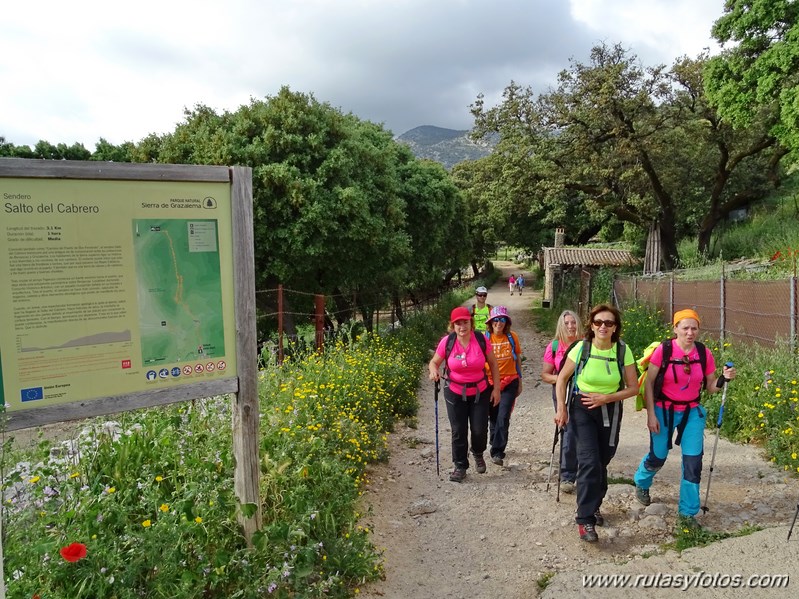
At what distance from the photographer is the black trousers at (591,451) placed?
455 cm

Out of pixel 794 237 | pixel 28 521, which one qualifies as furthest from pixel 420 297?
pixel 28 521

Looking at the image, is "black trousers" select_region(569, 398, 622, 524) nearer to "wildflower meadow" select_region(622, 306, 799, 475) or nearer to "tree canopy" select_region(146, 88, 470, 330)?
"wildflower meadow" select_region(622, 306, 799, 475)

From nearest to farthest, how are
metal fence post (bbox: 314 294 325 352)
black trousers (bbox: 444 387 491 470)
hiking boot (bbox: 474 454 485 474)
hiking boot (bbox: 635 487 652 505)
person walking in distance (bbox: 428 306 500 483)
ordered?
hiking boot (bbox: 635 487 652 505)
person walking in distance (bbox: 428 306 500 483)
black trousers (bbox: 444 387 491 470)
hiking boot (bbox: 474 454 485 474)
metal fence post (bbox: 314 294 325 352)

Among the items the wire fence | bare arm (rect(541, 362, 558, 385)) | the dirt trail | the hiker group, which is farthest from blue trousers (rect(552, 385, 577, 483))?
the wire fence

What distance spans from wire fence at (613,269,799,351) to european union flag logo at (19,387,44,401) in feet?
26.5

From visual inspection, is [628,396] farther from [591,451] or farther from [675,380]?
[591,451]

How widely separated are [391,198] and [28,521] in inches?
459

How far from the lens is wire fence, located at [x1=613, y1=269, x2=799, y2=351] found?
25.1 ft

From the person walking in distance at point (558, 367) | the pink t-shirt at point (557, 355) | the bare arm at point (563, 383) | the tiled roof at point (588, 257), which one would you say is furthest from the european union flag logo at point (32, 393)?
the tiled roof at point (588, 257)

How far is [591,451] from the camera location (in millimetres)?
4566

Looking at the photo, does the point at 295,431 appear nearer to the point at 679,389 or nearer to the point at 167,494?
the point at 167,494

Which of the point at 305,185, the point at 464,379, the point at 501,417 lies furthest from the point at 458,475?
the point at 305,185

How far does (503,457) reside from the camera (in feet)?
21.6

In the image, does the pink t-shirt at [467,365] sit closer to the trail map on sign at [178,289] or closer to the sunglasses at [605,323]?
the sunglasses at [605,323]
